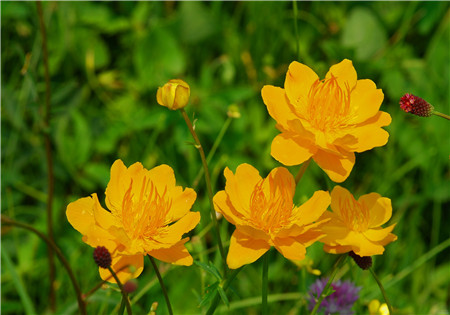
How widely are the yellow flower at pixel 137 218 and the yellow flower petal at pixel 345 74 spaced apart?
0.71 ft

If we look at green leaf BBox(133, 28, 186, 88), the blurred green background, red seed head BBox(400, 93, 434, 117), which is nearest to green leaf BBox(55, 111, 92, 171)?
the blurred green background

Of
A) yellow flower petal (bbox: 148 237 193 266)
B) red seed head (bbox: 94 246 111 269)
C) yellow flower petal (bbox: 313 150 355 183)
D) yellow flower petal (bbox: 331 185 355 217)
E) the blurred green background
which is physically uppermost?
red seed head (bbox: 94 246 111 269)

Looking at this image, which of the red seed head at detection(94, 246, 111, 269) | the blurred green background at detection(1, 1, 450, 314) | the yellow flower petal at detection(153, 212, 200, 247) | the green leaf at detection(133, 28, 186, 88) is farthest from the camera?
the green leaf at detection(133, 28, 186, 88)

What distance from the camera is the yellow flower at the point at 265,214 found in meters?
0.67

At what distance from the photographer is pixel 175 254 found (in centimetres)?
68

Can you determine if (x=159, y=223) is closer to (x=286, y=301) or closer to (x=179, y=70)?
(x=286, y=301)

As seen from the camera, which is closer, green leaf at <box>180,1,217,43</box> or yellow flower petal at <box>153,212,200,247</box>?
yellow flower petal at <box>153,212,200,247</box>

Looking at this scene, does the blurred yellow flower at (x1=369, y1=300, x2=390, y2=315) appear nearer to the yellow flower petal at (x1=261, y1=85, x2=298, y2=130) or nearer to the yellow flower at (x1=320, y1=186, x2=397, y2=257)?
the yellow flower at (x1=320, y1=186, x2=397, y2=257)

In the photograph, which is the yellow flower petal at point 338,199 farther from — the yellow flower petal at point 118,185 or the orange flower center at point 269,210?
the yellow flower petal at point 118,185

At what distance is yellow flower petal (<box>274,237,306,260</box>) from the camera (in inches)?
26.5

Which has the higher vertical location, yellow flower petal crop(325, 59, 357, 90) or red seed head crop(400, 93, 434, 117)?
red seed head crop(400, 93, 434, 117)

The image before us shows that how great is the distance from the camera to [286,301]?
137 centimetres

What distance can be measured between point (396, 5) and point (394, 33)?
0.08 metres

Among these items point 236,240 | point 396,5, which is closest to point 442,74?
point 396,5
